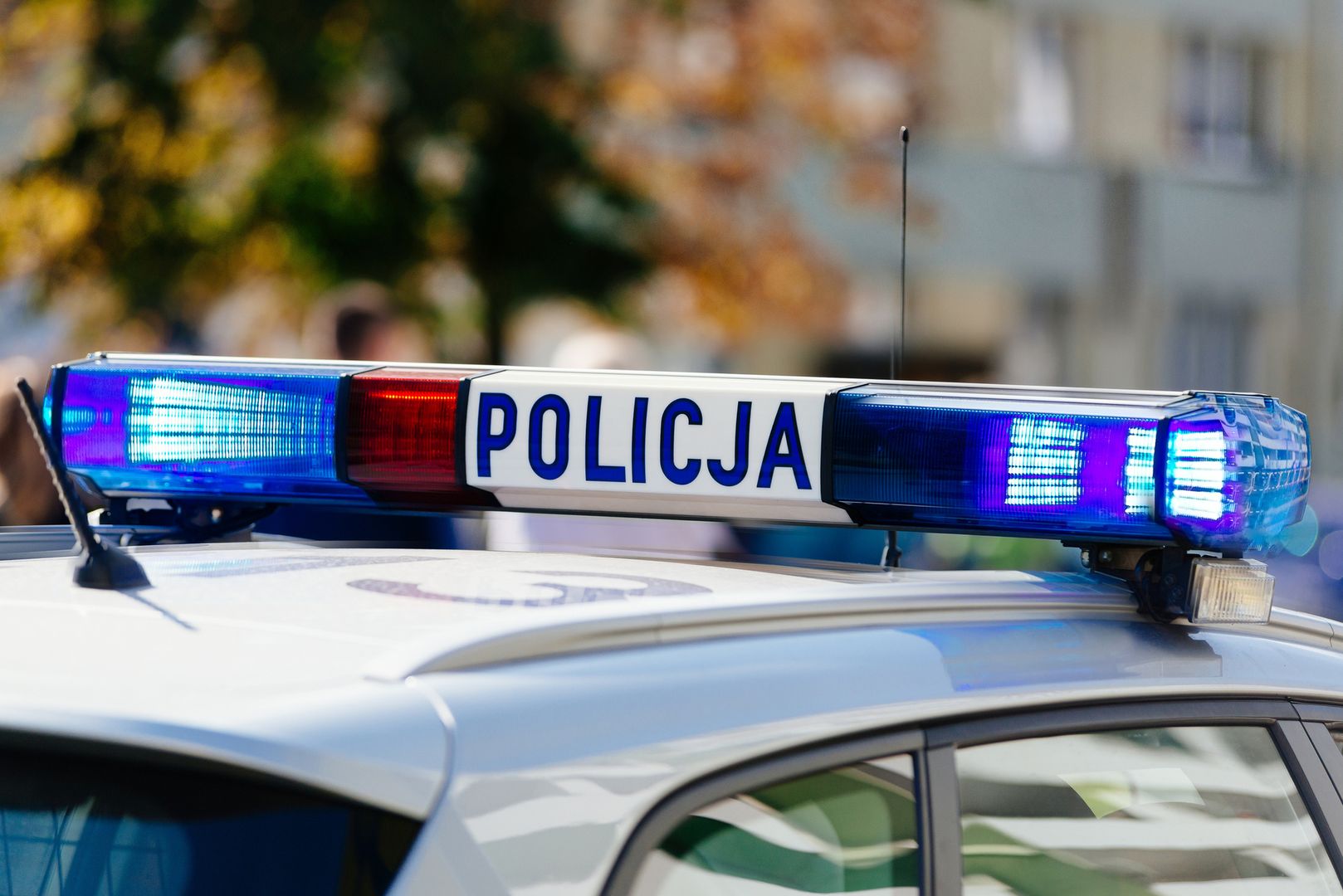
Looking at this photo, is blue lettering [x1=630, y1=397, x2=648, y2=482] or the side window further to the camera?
blue lettering [x1=630, y1=397, x2=648, y2=482]

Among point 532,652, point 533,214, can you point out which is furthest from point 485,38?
point 532,652

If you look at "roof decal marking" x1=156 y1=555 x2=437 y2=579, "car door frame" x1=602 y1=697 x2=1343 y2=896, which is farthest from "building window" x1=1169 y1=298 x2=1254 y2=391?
"roof decal marking" x1=156 y1=555 x2=437 y2=579

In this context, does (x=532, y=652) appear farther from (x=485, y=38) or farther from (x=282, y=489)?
(x=485, y=38)

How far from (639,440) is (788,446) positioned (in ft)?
0.51

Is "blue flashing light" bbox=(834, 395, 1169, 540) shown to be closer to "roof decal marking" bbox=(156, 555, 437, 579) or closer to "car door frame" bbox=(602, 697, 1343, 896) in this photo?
"car door frame" bbox=(602, 697, 1343, 896)

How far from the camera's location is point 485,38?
877 cm

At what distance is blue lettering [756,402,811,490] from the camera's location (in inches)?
66.6

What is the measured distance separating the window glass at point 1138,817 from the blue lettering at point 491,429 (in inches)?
24.3

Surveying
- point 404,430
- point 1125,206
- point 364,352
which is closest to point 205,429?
point 404,430

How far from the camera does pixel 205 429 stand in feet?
6.10

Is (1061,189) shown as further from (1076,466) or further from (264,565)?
(264,565)

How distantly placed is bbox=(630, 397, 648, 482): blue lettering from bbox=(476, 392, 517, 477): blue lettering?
13 centimetres

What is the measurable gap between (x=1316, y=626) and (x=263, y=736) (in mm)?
1340

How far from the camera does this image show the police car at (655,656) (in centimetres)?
112
